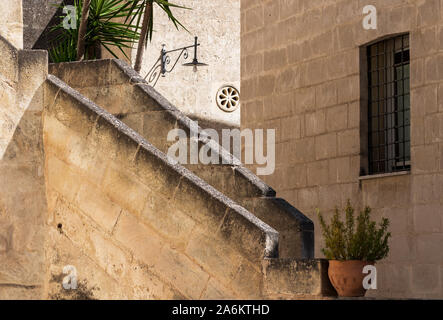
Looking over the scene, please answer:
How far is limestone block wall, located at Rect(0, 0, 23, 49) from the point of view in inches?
330

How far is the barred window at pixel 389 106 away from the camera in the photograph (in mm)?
11343

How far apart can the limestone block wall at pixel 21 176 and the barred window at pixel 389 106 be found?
522cm

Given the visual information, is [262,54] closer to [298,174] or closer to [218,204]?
[298,174]

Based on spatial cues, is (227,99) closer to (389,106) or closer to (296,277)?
(389,106)

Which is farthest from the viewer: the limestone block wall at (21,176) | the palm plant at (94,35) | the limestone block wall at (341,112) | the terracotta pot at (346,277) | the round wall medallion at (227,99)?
the round wall medallion at (227,99)

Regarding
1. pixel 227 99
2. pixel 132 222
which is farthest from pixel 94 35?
pixel 227 99

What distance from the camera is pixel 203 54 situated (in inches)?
760

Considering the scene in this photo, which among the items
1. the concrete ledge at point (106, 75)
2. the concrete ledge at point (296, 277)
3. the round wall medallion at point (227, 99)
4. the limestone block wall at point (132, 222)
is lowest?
the concrete ledge at point (296, 277)

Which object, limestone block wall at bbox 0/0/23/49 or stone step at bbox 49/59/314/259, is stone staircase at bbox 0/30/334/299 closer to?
stone step at bbox 49/59/314/259

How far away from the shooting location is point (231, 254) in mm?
6848

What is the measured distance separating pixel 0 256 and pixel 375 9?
6.21 m

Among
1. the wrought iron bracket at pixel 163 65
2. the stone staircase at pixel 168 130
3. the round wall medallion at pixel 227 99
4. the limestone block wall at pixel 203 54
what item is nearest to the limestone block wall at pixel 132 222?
the stone staircase at pixel 168 130

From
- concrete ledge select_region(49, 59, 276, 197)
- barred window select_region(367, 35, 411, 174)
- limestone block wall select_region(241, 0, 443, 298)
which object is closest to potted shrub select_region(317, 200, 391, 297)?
concrete ledge select_region(49, 59, 276, 197)

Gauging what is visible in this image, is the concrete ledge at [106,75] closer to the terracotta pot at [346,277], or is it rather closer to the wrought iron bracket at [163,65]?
the terracotta pot at [346,277]
